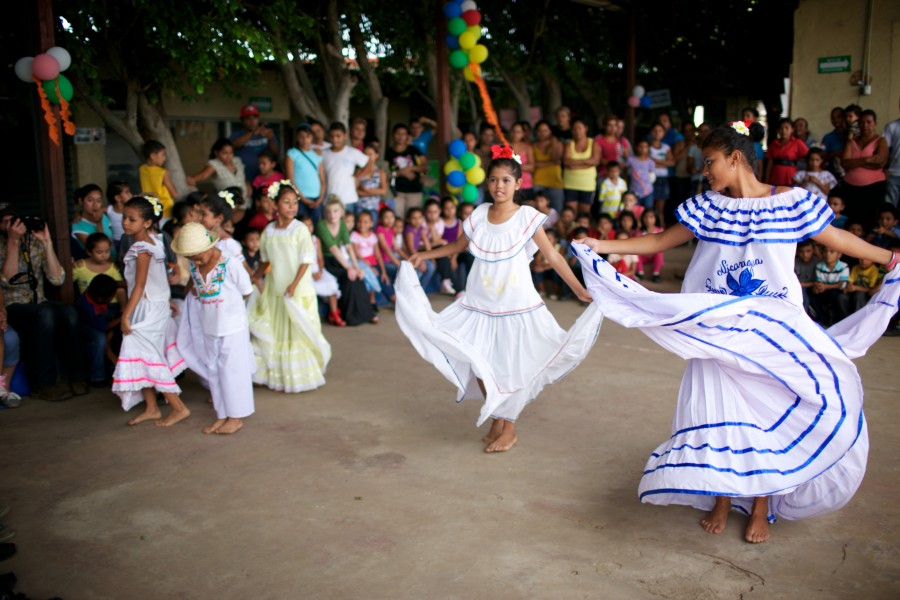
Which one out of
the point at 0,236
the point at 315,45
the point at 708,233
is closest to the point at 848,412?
the point at 708,233

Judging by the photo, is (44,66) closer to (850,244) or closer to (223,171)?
(223,171)

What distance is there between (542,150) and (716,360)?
709 cm

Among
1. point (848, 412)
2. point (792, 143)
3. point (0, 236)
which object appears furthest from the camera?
point (792, 143)

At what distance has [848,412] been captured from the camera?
3414mm

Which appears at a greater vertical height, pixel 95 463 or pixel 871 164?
pixel 871 164

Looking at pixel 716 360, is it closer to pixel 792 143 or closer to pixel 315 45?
pixel 792 143

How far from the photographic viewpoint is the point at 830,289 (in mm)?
7719

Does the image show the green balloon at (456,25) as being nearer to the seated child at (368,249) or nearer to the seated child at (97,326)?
the seated child at (368,249)

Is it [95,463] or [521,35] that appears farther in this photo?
[521,35]

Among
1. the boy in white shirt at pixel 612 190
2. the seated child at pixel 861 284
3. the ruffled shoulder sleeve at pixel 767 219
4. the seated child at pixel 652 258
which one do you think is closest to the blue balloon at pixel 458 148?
the boy in white shirt at pixel 612 190

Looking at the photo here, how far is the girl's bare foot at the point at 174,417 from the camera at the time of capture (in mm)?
5256

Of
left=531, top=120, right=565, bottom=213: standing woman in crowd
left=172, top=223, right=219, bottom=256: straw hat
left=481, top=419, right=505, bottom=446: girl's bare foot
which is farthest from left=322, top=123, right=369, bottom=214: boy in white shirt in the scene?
left=481, top=419, right=505, bottom=446: girl's bare foot

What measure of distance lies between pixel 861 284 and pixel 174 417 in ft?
20.1

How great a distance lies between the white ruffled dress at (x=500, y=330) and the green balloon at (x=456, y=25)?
566cm
